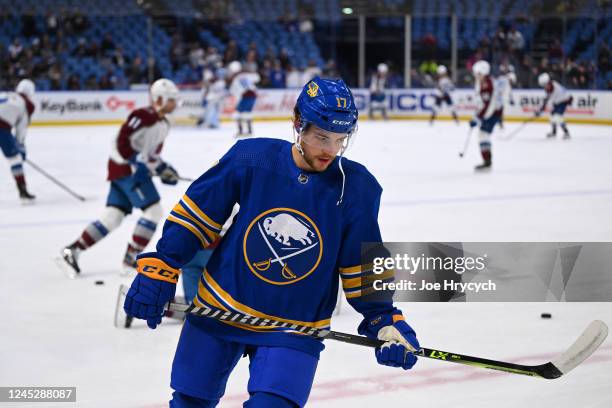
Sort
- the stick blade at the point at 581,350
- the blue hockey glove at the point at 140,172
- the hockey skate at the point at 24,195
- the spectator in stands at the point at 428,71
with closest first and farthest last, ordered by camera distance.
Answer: the stick blade at the point at 581,350, the blue hockey glove at the point at 140,172, the hockey skate at the point at 24,195, the spectator in stands at the point at 428,71

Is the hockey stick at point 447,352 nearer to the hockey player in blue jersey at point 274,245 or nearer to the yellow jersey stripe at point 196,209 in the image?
the hockey player in blue jersey at point 274,245

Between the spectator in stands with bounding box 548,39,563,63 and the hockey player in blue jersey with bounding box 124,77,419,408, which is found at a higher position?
the hockey player in blue jersey with bounding box 124,77,419,408

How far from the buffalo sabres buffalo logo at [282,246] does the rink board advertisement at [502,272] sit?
1.55m

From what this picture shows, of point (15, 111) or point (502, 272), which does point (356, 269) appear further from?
point (15, 111)

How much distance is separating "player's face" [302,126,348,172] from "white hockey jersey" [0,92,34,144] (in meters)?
6.79

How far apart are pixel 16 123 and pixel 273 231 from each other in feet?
22.4

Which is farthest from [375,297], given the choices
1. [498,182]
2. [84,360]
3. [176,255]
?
[498,182]

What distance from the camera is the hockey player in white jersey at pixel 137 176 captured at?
5.59 metres

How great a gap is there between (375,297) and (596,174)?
28.9 ft

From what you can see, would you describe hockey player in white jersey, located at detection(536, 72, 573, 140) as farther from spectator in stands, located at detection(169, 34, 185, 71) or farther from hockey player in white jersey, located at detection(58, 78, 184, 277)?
hockey player in white jersey, located at detection(58, 78, 184, 277)

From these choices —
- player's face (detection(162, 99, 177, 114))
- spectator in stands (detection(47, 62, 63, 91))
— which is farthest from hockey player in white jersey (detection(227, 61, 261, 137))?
player's face (detection(162, 99, 177, 114))

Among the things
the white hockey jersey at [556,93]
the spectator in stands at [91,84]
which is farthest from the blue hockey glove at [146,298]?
the spectator in stands at [91,84]

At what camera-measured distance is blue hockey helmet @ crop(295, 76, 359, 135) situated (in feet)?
7.11

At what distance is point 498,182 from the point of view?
395 inches
